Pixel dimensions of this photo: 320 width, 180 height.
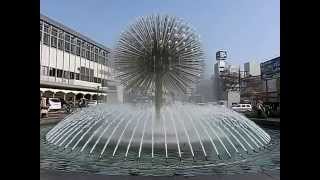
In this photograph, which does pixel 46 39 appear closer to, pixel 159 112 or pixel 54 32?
pixel 54 32

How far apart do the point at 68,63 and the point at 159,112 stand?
167ft

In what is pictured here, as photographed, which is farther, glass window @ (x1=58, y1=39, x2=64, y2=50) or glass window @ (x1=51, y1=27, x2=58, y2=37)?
glass window @ (x1=58, y1=39, x2=64, y2=50)

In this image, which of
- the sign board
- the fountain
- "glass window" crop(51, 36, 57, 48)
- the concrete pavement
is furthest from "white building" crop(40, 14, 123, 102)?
the concrete pavement

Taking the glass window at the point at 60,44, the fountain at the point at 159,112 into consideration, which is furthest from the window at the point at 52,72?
the fountain at the point at 159,112

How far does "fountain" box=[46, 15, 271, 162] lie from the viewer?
12.0m

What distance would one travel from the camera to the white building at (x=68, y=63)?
54.2 meters

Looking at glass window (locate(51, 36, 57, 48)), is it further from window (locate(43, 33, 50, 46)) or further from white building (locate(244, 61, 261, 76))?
white building (locate(244, 61, 261, 76))

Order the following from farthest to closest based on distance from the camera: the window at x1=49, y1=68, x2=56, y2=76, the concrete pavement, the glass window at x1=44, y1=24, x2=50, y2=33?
the window at x1=49, y1=68, x2=56, y2=76, the glass window at x1=44, y1=24, x2=50, y2=33, the concrete pavement

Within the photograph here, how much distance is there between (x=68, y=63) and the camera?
62438 mm

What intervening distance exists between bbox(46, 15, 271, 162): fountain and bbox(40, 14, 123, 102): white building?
112ft

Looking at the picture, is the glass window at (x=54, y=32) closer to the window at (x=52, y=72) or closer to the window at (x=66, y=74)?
the window at (x=52, y=72)
